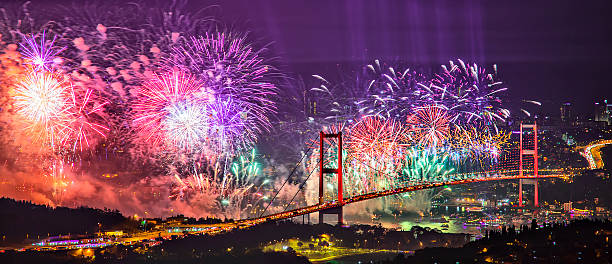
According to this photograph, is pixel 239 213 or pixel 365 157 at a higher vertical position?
pixel 365 157

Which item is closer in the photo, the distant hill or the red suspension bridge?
the distant hill

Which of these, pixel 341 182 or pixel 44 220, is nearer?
pixel 44 220

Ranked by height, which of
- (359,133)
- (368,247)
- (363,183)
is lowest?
(368,247)

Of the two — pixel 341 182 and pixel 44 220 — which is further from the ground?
pixel 341 182

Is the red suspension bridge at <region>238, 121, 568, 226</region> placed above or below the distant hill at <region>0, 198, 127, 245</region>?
above

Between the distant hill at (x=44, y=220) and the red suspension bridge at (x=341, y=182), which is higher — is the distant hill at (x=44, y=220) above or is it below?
below

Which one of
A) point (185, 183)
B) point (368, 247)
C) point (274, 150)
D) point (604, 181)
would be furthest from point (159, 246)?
point (604, 181)

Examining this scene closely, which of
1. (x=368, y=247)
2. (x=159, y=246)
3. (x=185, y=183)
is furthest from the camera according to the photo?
(x=368, y=247)

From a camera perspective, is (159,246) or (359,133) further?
(359,133)

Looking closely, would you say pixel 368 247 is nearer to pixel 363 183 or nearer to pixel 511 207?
pixel 363 183

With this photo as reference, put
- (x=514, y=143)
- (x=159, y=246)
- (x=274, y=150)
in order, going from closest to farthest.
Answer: (x=159, y=246) < (x=274, y=150) < (x=514, y=143)

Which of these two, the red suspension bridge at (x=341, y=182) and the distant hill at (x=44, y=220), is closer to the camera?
the distant hill at (x=44, y=220)
